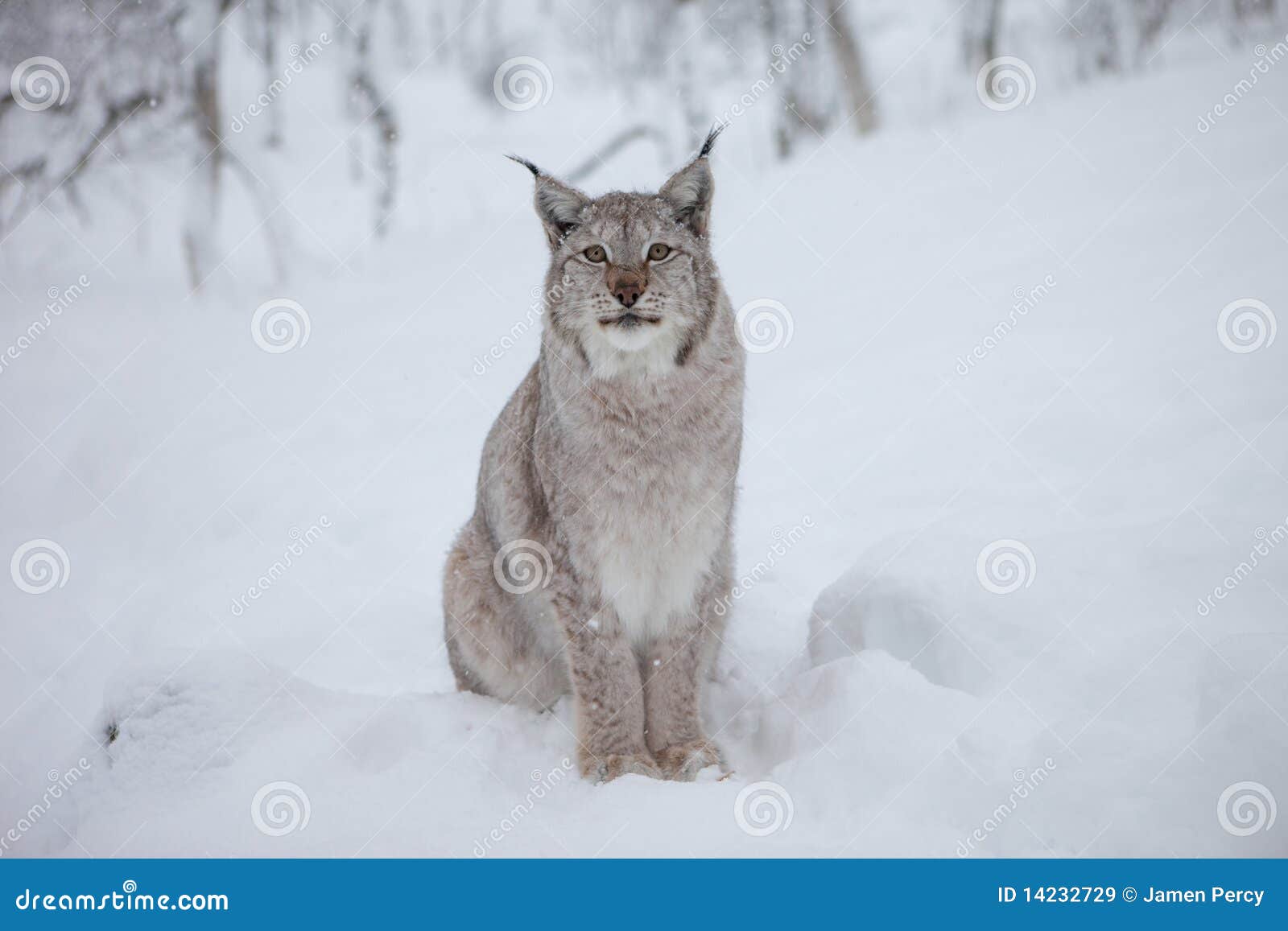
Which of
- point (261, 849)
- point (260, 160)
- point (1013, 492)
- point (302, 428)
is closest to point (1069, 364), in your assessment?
point (1013, 492)

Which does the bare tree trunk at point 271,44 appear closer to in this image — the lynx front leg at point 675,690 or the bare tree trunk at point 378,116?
the bare tree trunk at point 378,116

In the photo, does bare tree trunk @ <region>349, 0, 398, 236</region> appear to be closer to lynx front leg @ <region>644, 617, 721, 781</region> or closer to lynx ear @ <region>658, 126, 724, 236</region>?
lynx ear @ <region>658, 126, 724, 236</region>

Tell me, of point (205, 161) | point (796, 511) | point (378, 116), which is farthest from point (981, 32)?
point (796, 511)

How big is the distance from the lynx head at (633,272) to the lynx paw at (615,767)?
153 cm

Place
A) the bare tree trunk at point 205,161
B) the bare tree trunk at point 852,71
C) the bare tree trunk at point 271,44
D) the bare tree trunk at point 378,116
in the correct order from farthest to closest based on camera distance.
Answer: the bare tree trunk at point 852,71, the bare tree trunk at point 378,116, the bare tree trunk at point 271,44, the bare tree trunk at point 205,161

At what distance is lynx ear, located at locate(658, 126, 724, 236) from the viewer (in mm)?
4141

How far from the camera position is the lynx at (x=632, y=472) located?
13.2 feet

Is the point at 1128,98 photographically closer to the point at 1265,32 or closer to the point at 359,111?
the point at 1265,32

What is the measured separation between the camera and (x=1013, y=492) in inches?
221

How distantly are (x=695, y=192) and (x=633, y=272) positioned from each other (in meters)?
0.54

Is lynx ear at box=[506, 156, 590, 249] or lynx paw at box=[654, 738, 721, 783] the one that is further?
lynx ear at box=[506, 156, 590, 249]

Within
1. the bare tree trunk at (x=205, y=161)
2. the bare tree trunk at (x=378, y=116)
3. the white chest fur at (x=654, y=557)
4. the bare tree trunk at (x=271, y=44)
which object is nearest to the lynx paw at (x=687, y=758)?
the white chest fur at (x=654, y=557)

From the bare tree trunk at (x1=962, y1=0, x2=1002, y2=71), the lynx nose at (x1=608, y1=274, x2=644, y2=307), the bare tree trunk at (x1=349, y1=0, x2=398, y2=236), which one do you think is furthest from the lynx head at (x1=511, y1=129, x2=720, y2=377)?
the bare tree trunk at (x1=962, y1=0, x2=1002, y2=71)

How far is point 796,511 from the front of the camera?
266 inches
